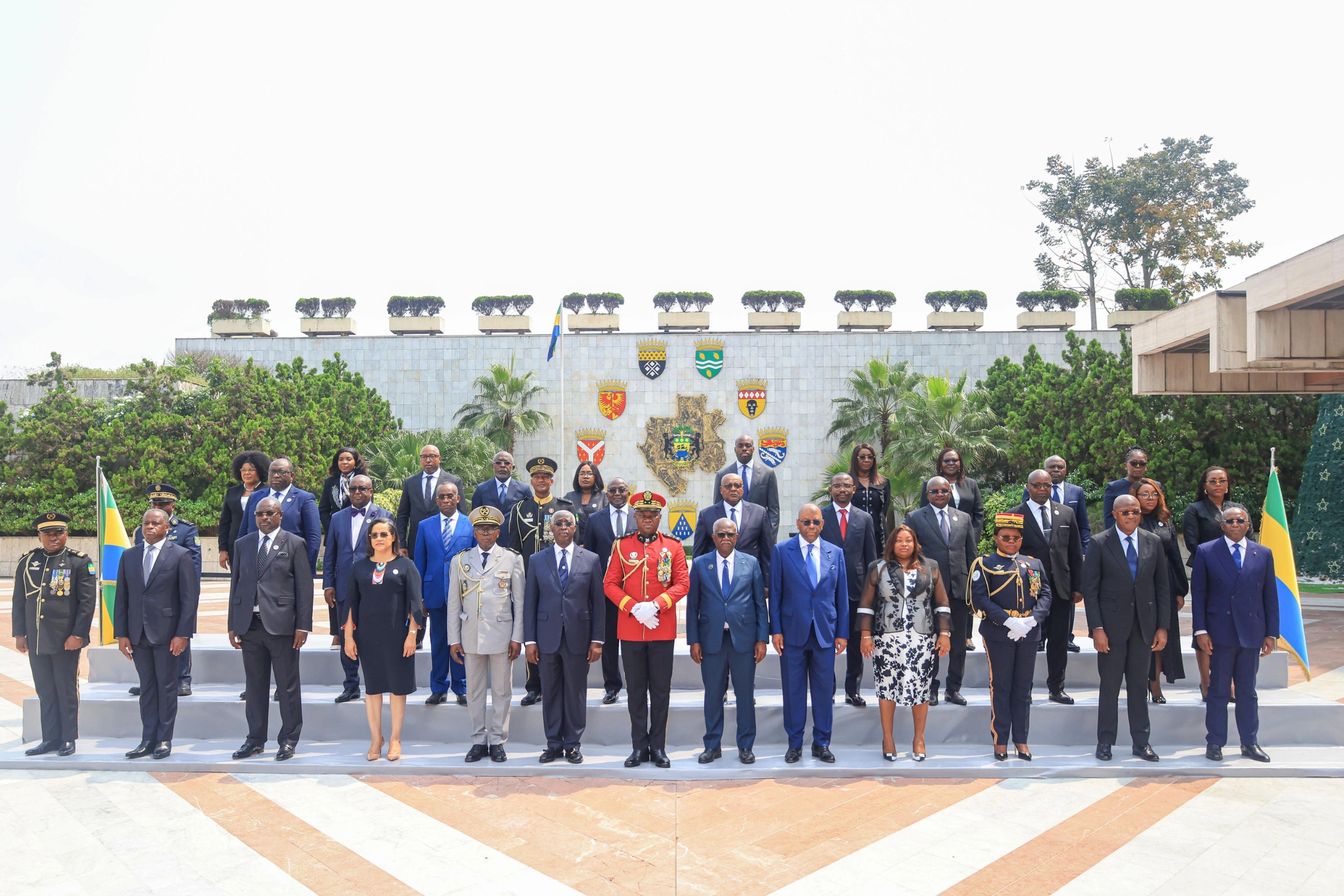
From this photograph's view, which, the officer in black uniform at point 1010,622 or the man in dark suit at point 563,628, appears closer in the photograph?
the officer in black uniform at point 1010,622

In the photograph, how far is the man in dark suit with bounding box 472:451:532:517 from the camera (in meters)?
7.21

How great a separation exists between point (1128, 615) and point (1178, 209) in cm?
2652

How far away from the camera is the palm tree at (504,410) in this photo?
23.5 m

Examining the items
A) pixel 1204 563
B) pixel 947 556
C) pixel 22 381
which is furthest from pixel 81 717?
pixel 22 381

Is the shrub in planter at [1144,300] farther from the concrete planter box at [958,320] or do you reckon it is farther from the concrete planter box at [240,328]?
the concrete planter box at [240,328]

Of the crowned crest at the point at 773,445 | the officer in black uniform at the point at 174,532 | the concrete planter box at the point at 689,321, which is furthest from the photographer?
the concrete planter box at the point at 689,321

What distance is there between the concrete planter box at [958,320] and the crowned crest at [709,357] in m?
6.16

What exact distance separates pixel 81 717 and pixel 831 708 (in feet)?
19.2

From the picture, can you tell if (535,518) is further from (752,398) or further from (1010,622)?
(752,398)

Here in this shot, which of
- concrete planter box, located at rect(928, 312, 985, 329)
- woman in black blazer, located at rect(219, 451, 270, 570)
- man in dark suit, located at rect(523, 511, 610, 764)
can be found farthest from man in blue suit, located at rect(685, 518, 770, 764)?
concrete planter box, located at rect(928, 312, 985, 329)

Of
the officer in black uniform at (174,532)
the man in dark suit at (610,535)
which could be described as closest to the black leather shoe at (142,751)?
the officer in black uniform at (174,532)

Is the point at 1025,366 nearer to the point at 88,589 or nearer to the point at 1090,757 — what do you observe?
the point at 1090,757

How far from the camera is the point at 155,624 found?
6.20m

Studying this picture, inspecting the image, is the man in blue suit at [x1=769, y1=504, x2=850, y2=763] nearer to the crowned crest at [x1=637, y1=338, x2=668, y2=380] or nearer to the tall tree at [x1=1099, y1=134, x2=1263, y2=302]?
the crowned crest at [x1=637, y1=338, x2=668, y2=380]
